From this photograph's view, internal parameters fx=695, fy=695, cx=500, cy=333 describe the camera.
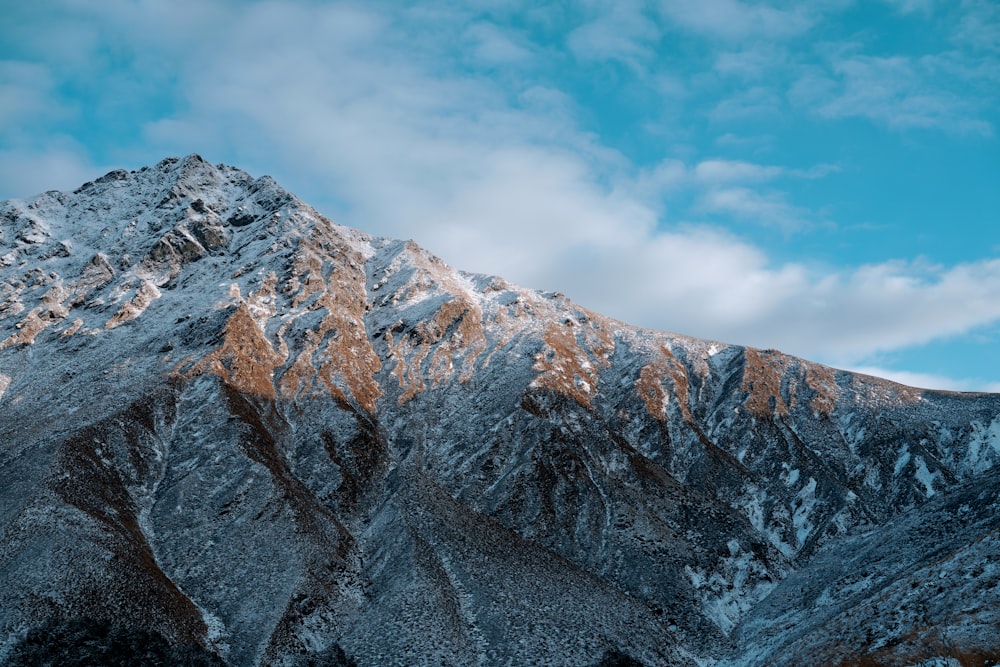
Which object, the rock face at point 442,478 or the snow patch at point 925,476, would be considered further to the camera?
the snow patch at point 925,476

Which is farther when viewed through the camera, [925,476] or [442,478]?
[925,476]

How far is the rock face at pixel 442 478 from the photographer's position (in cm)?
5650

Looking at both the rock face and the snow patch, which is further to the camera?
the snow patch

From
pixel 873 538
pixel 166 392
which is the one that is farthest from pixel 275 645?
pixel 873 538

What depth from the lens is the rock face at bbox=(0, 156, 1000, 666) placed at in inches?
2224

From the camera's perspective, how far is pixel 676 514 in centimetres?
8256

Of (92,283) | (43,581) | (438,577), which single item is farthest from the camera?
(92,283)

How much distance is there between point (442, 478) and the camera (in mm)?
87312

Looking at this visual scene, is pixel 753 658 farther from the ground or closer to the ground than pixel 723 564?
closer to the ground

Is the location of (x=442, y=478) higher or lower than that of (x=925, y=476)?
higher

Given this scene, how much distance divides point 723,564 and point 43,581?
6349 centimetres

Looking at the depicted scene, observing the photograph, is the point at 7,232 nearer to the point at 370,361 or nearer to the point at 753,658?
the point at 370,361

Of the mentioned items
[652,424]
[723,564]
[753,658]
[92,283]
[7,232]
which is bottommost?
[753,658]

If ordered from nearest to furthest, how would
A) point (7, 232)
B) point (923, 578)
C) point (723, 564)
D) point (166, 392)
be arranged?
1. point (923, 578)
2. point (723, 564)
3. point (166, 392)
4. point (7, 232)
